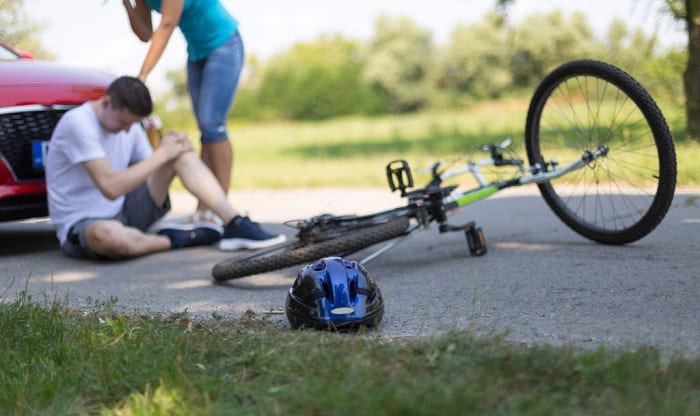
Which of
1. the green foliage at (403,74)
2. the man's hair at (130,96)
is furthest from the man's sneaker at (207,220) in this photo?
the green foliage at (403,74)

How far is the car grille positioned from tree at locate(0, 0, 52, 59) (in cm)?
312

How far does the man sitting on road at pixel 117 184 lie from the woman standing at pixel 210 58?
39 centimetres

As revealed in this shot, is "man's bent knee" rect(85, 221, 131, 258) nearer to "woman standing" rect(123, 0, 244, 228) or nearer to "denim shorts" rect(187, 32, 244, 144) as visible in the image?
"woman standing" rect(123, 0, 244, 228)

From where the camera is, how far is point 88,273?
4387 mm

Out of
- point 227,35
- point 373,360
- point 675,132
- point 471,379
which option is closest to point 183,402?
point 373,360

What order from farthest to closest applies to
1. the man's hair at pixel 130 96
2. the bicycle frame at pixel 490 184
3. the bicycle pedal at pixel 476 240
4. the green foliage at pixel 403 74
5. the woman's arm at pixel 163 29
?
the green foliage at pixel 403 74 < the woman's arm at pixel 163 29 < the man's hair at pixel 130 96 < the bicycle pedal at pixel 476 240 < the bicycle frame at pixel 490 184

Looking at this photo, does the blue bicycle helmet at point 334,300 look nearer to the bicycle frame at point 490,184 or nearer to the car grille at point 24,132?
the bicycle frame at point 490,184

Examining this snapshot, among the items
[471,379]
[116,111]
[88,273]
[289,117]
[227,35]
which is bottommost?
[471,379]

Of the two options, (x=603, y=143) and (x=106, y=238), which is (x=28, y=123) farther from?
(x=603, y=143)

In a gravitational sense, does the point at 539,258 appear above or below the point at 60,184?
below

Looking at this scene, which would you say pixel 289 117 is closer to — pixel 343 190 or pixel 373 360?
pixel 343 190

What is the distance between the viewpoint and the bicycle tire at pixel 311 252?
Result: 148 inches

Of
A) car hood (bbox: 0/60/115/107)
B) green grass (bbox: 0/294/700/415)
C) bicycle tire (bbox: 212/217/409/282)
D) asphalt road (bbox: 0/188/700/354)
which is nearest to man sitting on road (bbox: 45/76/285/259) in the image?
asphalt road (bbox: 0/188/700/354)

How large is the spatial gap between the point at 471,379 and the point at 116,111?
3120 mm
